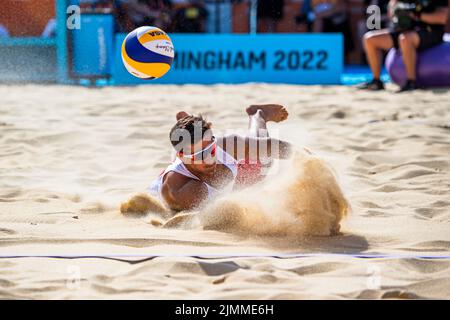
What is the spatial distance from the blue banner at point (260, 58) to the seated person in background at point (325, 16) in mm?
2375

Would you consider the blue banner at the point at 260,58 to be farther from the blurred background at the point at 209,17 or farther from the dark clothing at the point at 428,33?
the dark clothing at the point at 428,33

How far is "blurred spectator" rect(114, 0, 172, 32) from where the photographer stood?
10828mm

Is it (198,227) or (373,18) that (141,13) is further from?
(198,227)

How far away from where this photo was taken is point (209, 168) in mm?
3938

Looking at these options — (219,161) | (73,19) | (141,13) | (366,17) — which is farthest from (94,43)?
(219,161)

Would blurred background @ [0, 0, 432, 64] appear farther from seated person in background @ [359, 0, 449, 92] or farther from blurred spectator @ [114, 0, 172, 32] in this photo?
seated person in background @ [359, 0, 449, 92]

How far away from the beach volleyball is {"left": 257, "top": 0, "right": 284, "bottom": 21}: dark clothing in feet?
28.3

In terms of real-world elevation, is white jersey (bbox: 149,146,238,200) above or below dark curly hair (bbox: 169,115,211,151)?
below

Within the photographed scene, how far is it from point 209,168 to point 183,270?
1.07 meters

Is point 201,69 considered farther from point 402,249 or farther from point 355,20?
point 402,249

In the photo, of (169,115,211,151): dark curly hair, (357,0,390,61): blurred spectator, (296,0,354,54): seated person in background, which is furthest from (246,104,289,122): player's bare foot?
(296,0,354,54): seated person in background
